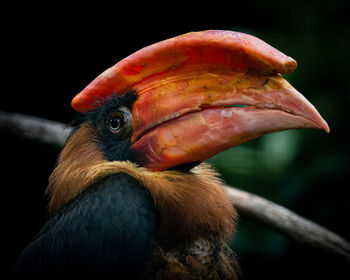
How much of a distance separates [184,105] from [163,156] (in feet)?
0.87

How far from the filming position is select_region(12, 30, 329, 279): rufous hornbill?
68.1 inches

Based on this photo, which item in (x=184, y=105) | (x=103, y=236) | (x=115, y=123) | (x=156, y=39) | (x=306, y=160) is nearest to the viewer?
(x=103, y=236)

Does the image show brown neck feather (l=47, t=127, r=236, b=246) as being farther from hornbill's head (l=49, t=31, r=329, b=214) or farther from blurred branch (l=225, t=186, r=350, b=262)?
blurred branch (l=225, t=186, r=350, b=262)

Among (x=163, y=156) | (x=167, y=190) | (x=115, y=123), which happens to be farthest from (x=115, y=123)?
(x=167, y=190)

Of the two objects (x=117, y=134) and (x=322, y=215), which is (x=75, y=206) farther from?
(x=322, y=215)

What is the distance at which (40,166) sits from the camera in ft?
16.5

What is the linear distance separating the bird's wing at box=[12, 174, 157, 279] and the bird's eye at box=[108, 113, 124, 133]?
1.07ft

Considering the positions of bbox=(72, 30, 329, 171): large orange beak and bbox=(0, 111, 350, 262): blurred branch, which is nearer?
bbox=(72, 30, 329, 171): large orange beak

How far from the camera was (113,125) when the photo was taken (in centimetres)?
213

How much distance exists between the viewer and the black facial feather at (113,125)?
2.05 m

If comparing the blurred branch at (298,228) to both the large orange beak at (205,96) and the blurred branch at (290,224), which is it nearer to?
the blurred branch at (290,224)

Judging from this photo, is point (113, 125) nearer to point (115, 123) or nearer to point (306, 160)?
point (115, 123)

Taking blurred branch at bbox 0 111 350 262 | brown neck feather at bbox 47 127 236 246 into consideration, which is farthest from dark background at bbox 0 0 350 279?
brown neck feather at bbox 47 127 236 246

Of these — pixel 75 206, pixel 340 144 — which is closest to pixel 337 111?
pixel 340 144
